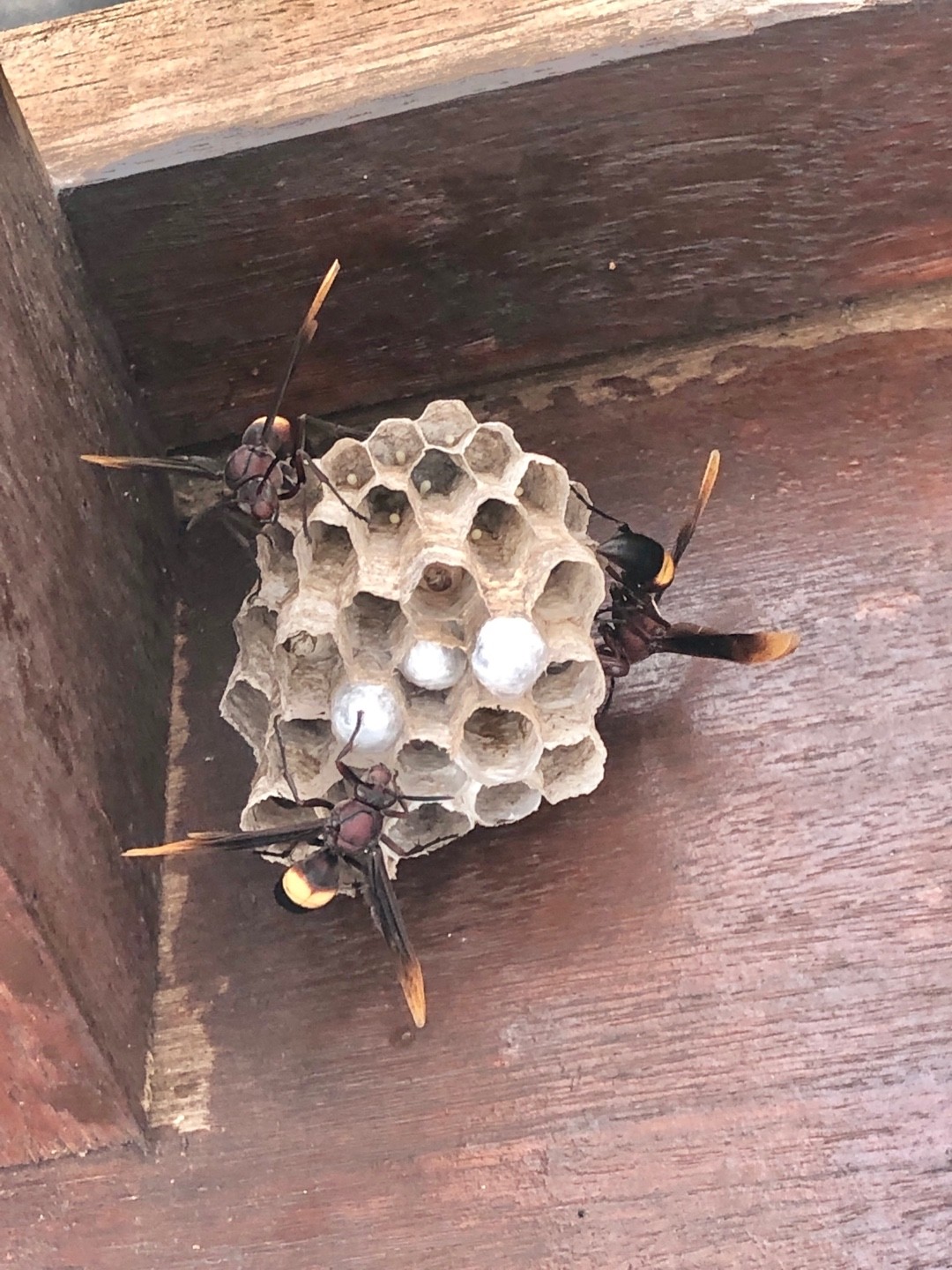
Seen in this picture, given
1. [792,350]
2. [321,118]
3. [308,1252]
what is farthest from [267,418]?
[308,1252]

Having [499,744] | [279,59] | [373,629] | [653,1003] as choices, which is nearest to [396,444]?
[373,629]

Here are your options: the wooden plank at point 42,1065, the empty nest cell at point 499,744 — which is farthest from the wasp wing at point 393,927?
the wooden plank at point 42,1065

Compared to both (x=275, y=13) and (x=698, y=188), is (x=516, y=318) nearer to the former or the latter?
(x=698, y=188)

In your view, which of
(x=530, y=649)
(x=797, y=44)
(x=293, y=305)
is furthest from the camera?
(x=293, y=305)

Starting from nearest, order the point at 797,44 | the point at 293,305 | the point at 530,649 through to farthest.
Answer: the point at 530,649
the point at 797,44
the point at 293,305

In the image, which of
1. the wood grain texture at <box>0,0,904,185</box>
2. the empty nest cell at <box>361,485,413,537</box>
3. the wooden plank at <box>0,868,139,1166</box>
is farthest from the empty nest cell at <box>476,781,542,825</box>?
the wood grain texture at <box>0,0,904,185</box>

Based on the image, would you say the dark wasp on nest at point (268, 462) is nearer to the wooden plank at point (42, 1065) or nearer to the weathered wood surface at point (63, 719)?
the weathered wood surface at point (63, 719)
